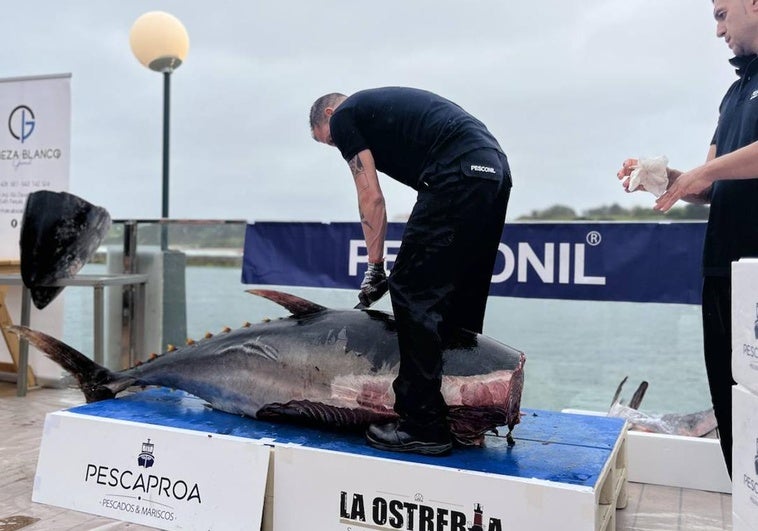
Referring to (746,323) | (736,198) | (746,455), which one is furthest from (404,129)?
(746,455)

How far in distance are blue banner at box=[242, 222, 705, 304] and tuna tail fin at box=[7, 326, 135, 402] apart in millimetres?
2036

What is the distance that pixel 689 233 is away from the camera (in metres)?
4.27

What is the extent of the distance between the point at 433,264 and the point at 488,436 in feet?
2.79

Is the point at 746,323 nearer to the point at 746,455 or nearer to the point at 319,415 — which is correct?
the point at 746,455

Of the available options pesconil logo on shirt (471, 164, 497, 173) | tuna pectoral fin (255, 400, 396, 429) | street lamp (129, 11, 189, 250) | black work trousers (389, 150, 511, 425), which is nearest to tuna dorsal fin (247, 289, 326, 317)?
tuna pectoral fin (255, 400, 396, 429)

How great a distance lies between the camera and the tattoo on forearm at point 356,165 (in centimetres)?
279

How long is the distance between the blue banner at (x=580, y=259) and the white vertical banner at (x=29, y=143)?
2.56 metres

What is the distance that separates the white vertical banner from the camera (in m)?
5.95

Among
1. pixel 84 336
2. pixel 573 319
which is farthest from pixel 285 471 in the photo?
pixel 84 336

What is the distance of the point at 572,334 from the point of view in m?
5.05

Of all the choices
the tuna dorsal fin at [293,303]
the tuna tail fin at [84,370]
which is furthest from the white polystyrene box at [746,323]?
the tuna tail fin at [84,370]

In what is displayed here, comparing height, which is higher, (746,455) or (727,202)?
(727,202)

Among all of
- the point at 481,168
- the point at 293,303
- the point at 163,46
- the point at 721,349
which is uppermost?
the point at 163,46

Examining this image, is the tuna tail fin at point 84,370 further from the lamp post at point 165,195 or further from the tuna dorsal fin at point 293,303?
the lamp post at point 165,195
